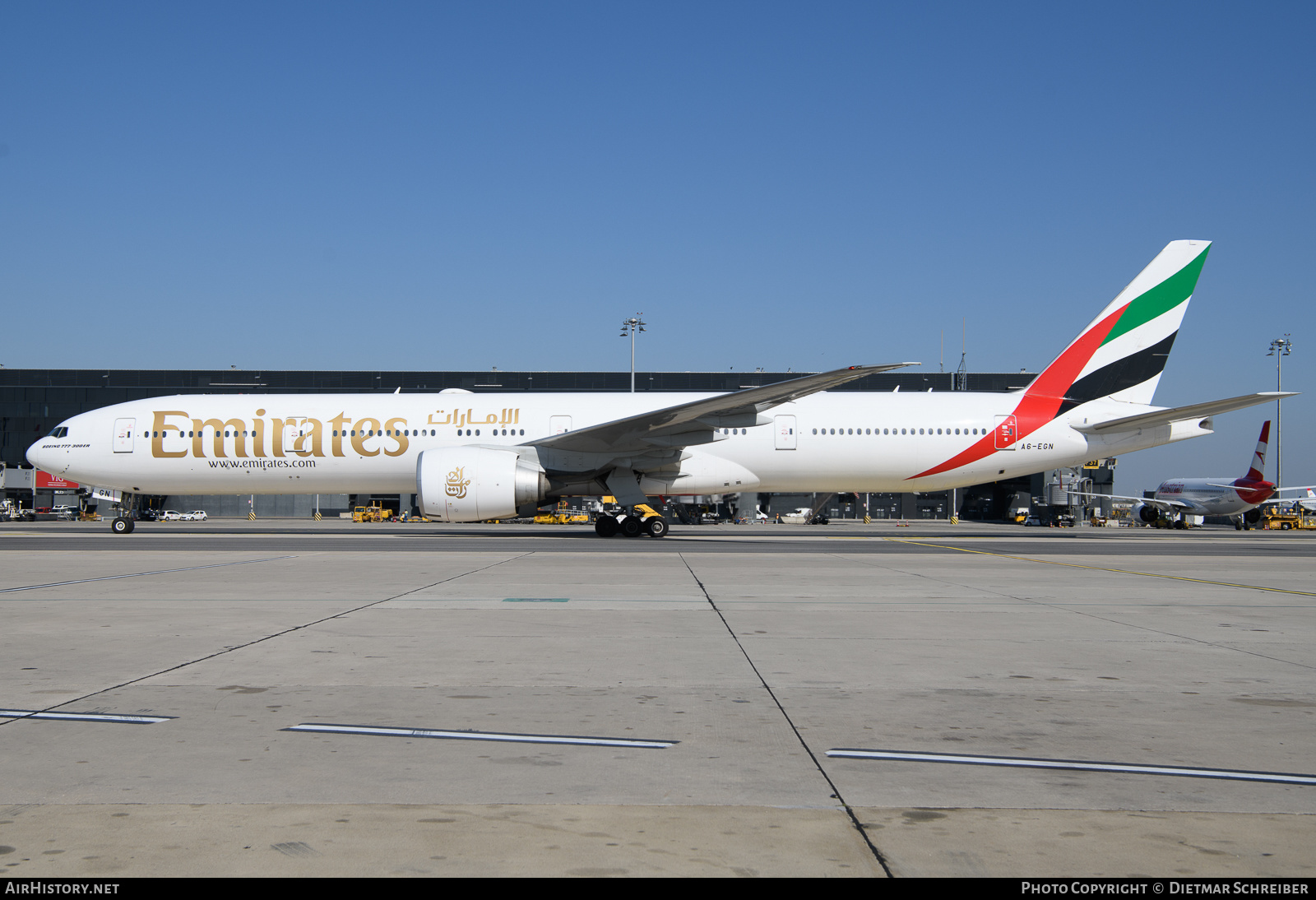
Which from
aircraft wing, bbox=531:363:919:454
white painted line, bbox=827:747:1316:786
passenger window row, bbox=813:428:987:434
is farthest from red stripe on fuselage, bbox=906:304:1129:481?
white painted line, bbox=827:747:1316:786

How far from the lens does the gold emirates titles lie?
23.2 m

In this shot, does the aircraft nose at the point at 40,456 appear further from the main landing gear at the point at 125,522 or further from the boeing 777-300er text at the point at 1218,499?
the boeing 777-300er text at the point at 1218,499

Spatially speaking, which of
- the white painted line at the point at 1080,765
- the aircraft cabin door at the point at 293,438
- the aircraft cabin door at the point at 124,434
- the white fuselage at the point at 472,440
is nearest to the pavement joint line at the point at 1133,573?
the white fuselage at the point at 472,440

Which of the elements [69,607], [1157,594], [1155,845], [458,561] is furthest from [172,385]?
[1155,845]

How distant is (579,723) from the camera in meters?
4.48

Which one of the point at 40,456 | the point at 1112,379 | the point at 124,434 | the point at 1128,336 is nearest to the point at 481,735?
the point at 124,434

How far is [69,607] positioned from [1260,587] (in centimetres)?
1431

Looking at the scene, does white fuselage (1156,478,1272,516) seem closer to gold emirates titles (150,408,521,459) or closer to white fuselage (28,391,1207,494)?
white fuselage (28,391,1207,494)

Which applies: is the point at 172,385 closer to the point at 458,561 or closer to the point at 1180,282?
the point at 458,561

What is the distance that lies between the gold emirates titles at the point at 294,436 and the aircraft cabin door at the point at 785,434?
26.7 feet

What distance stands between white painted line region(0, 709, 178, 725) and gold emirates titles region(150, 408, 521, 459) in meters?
19.1

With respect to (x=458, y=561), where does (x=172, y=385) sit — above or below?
above

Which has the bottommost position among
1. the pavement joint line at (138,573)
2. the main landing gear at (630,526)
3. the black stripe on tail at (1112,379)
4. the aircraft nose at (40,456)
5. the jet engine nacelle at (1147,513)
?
the jet engine nacelle at (1147,513)

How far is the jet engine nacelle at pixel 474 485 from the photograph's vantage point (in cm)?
2014
